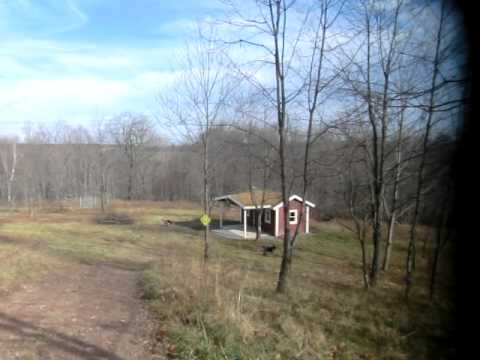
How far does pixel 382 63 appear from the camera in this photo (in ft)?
23.0

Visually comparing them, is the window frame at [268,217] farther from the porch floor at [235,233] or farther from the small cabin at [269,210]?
the porch floor at [235,233]

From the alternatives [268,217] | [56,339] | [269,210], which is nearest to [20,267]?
[56,339]

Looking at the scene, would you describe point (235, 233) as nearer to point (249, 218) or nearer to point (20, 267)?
point (249, 218)

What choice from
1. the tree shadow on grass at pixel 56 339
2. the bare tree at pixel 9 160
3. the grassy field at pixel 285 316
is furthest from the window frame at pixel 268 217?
the bare tree at pixel 9 160

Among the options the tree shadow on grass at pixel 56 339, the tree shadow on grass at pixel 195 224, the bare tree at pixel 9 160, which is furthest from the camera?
the bare tree at pixel 9 160

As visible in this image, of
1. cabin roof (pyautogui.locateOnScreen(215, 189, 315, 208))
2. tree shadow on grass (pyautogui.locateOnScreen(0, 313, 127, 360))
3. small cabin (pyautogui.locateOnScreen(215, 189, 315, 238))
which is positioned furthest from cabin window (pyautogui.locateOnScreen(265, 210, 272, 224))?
tree shadow on grass (pyautogui.locateOnScreen(0, 313, 127, 360))

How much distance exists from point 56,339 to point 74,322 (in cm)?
74

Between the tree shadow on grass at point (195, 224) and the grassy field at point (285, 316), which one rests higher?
the grassy field at point (285, 316)

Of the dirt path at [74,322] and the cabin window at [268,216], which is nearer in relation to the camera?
the dirt path at [74,322]

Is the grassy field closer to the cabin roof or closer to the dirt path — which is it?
the dirt path

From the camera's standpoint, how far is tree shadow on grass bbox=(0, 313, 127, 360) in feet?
12.8

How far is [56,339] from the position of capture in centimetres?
429

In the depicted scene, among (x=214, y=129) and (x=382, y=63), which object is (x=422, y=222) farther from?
(x=214, y=129)

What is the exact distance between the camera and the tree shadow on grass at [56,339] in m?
3.91
